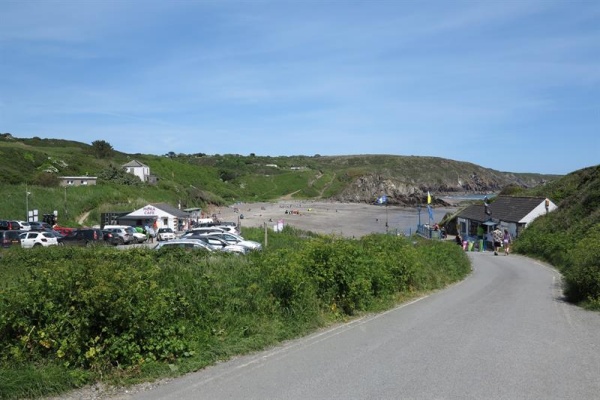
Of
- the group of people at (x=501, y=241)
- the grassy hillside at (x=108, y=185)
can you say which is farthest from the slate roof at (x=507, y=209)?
the grassy hillside at (x=108, y=185)

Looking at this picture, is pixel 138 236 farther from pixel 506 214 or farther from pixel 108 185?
pixel 506 214

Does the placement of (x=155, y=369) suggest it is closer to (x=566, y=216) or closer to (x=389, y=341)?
(x=389, y=341)

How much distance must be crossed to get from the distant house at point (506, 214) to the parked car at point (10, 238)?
38182 mm

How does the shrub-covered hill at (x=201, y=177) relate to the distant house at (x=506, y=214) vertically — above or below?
above

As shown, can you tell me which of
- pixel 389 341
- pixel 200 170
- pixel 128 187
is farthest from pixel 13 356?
pixel 200 170

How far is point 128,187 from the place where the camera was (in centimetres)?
8094

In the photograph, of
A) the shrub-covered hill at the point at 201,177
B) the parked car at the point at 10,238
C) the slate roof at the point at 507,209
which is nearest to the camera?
the parked car at the point at 10,238

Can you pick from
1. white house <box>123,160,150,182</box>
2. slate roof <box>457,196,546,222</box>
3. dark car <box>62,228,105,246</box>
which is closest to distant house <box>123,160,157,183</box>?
white house <box>123,160,150,182</box>

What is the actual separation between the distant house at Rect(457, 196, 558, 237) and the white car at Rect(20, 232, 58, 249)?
36.3m

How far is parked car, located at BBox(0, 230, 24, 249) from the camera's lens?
3637 cm

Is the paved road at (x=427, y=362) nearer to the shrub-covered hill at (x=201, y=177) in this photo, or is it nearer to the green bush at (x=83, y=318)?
the green bush at (x=83, y=318)

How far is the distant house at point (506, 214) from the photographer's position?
4578cm

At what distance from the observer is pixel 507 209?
167 feet

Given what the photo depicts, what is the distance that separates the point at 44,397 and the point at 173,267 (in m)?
4.38
